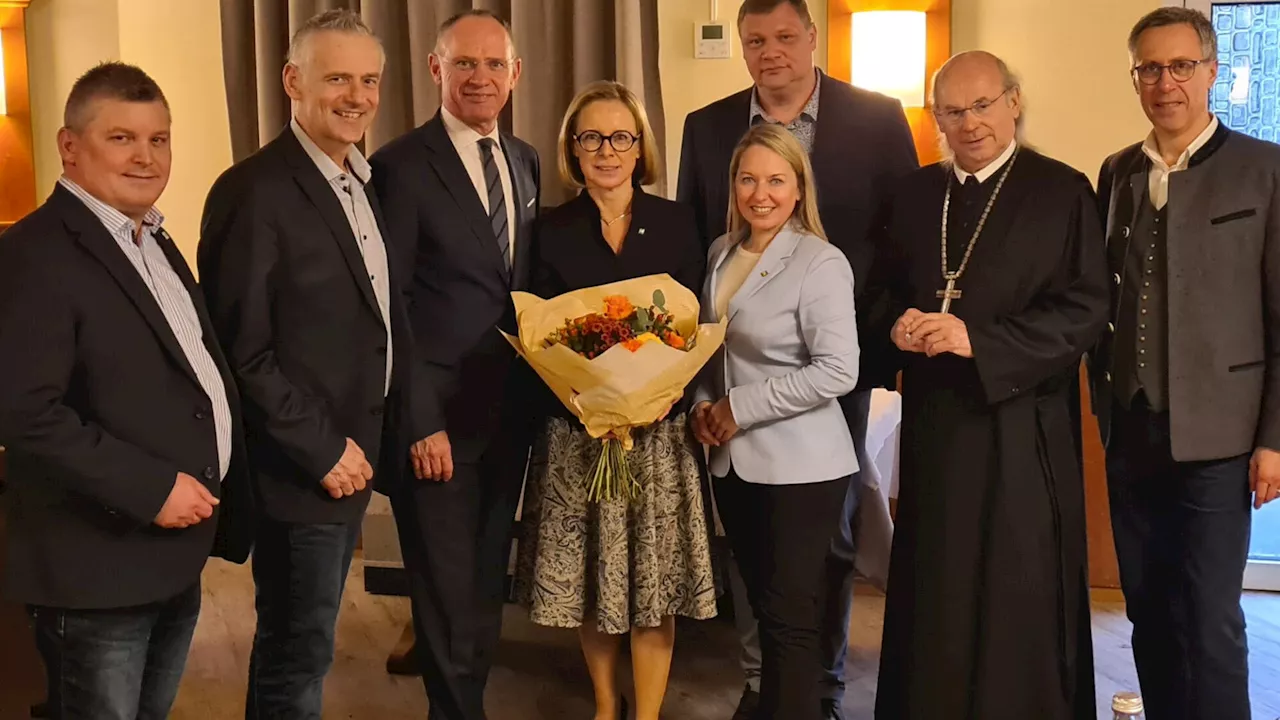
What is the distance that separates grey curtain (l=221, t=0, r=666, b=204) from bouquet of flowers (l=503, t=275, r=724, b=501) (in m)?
1.74

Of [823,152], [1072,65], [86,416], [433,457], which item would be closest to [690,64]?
[1072,65]

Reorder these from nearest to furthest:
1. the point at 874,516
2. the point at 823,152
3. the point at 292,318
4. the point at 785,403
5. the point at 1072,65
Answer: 1. the point at 292,318
2. the point at 785,403
3. the point at 823,152
4. the point at 874,516
5. the point at 1072,65

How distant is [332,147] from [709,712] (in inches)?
69.5

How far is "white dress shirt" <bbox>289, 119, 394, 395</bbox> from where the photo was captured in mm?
2287

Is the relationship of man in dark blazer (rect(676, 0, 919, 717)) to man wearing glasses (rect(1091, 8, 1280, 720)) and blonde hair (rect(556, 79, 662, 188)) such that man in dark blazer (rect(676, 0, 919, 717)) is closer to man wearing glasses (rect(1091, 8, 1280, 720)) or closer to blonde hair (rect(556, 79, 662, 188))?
blonde hair (rect(556, 79, 662, 188))

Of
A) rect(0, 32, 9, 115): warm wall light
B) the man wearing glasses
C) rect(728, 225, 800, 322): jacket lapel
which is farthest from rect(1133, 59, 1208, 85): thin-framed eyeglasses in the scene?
rect(0, 32, 9, 115): warm wall light

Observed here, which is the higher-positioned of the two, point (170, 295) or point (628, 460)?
point (170, 295)

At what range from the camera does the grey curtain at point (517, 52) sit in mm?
4164

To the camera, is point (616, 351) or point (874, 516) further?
point (874, 516)

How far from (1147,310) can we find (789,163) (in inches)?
31.5

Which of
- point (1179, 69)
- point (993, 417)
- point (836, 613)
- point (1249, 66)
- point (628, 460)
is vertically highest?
point (1249, 66)

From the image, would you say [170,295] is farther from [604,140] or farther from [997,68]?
[997,68]

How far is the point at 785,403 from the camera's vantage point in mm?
2445

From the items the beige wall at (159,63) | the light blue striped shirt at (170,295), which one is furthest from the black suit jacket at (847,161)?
the beige wall at (159,63)
